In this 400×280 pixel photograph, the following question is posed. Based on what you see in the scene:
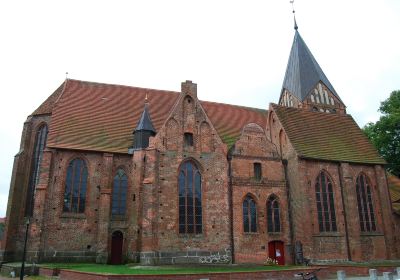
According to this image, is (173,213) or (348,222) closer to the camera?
(173,213)

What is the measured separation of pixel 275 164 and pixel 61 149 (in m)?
16.0

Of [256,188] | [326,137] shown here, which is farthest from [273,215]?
[326,137]

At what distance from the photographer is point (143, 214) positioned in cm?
2266

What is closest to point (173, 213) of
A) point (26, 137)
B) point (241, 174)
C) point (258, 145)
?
point (241, 174)

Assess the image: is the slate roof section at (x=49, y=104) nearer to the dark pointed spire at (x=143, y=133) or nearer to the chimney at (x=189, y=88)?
the dark pointed spire at (x=143, y=133)

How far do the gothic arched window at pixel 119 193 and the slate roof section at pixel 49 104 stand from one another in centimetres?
809

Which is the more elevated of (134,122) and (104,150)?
(134,122)

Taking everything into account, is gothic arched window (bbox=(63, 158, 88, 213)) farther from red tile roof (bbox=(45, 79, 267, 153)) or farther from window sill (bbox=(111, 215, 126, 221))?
window sill (bbox=(111, 215, 126, 221))

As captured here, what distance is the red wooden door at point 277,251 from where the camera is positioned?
25.9 meters

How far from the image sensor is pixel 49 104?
3008cm

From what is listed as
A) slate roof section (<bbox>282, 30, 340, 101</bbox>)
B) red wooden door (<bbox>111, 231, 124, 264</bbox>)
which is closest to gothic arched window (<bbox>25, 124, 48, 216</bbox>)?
red wooden door (<bbox>111, 231, 124, 264</bbox>)

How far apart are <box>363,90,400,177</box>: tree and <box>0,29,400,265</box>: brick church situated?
823 cm

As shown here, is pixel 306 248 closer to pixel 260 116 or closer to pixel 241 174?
pixel 241 174

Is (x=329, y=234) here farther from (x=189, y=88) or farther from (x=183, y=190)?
(x=189, y=88)
